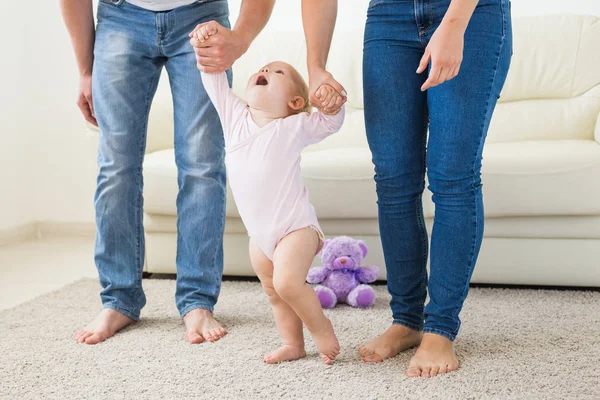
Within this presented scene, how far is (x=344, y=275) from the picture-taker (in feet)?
6.58

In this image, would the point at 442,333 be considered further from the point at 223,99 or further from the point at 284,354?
the point at 223,99

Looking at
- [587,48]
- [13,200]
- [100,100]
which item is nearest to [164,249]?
[100,100]

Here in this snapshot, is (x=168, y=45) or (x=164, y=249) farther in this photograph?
(x=164, y=249)

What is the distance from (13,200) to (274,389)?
237 cm

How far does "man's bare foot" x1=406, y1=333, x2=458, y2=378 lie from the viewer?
138 centimetres

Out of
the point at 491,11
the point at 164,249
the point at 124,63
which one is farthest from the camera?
the point at 164,249

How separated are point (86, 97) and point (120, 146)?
21 centimetres

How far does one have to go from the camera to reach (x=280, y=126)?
4.77 feet

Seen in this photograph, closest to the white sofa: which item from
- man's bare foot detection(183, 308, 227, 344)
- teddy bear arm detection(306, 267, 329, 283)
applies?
teddy bear arm detection(306, 267, 329, 283)

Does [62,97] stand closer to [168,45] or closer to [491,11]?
[168,45]

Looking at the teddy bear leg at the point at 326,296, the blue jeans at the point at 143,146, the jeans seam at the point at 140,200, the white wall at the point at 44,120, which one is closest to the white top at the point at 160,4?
the blue jeans at the point at 143,146

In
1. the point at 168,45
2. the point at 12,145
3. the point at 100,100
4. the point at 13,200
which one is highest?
the point at 168,45

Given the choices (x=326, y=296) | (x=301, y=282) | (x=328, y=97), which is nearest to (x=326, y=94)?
(x=328, y=97)

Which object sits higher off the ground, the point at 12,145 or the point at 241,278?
the point at 12,145
